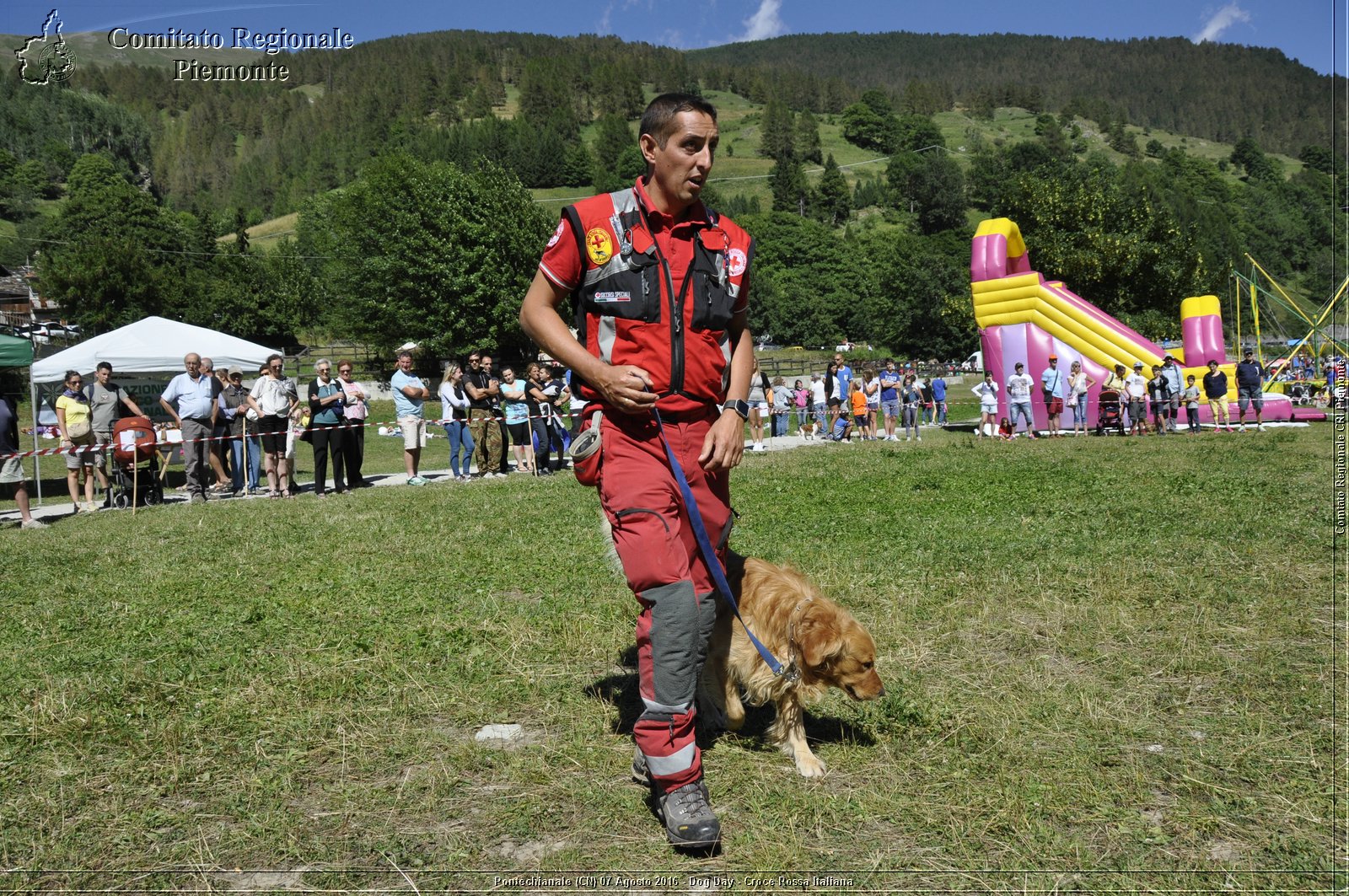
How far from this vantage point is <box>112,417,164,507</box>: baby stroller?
13.8 metres

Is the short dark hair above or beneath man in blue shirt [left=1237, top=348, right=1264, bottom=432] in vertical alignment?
above

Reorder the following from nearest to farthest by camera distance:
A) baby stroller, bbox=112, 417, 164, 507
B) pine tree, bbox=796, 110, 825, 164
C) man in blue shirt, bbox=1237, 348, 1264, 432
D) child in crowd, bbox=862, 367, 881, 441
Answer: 1. baby stroller, bbox=112, 417, 164, 507
2. child in crowd, bbox=862, 367, 881, 441
3. man in blue shirt, bbox=1237, 348, 1264, 432
4. pine tree, bbox=796, 110, 825, 164

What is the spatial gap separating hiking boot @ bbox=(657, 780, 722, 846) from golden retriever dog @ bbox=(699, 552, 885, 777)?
69 cm

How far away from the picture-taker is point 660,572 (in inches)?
124

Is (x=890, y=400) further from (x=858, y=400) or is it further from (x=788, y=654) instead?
(x=788, y=654)

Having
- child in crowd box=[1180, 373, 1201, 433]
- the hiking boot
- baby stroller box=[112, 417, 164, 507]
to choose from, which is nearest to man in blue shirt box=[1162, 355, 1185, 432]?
child in crowd box=[1180, 373, 1201, 433]

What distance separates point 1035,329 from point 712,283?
21677mm

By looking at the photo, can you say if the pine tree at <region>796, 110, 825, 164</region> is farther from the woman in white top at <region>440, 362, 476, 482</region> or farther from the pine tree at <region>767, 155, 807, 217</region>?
the woman in white top at <region>440, 362, 476, 482</region>

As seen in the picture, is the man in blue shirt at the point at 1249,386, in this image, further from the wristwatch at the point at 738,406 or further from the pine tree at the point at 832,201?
the pine tree at the point at 832,201

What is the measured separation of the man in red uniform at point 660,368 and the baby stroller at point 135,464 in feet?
40.6

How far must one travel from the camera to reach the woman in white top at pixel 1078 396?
74.4 feet

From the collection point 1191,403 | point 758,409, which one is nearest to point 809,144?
point 1191,403

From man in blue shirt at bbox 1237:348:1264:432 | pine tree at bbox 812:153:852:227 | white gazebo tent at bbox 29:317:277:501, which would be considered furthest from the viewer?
pine tree at bbox 812:153:852:227

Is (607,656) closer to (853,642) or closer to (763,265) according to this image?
(853,642)
